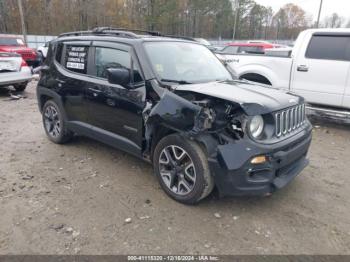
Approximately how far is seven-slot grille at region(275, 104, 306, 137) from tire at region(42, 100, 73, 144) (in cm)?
331

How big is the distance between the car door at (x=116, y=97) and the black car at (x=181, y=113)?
0.01 meters

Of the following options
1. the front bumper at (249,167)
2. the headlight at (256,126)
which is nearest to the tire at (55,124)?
the front bumper at (249,167)

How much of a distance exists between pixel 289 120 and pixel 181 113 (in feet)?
3.93

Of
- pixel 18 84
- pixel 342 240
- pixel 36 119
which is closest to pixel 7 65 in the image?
pixel 18 84

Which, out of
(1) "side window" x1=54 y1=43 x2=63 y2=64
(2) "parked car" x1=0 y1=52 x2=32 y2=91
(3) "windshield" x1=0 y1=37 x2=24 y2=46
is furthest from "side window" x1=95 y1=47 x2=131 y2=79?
(3) "windshield" x1=0 y1=37 x2=24 y2=46

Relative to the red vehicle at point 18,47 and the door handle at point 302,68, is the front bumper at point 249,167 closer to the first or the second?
Answer: the door handle at point 302,68

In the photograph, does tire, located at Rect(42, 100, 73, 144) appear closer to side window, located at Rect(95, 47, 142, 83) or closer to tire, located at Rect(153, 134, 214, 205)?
side window, located at Rect(95, 47, 142, 83)

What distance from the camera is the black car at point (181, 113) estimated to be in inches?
109

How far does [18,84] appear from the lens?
9.35 metres

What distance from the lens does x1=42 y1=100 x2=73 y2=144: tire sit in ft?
15.6

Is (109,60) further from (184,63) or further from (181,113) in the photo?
(181,113)

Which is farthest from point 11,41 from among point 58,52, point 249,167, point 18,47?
point 249,167

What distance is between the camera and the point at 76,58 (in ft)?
14.1

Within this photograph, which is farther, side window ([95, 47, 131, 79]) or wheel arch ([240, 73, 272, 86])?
wheel arch ([240, 73, 272, 86])
